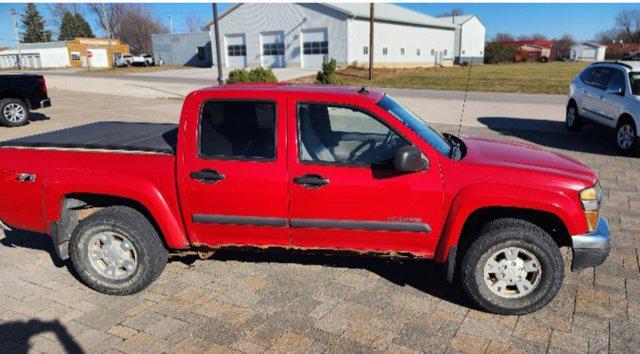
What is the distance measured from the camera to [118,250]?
3.99 metres

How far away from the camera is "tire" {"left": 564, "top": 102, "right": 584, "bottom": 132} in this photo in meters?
11.6

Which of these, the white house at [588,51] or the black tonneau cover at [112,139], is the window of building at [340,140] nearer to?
the black tonneau cover at [112,139]

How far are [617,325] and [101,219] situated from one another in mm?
4109

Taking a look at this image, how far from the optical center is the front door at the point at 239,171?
3680mm

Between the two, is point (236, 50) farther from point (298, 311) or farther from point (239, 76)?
point (298, 311)

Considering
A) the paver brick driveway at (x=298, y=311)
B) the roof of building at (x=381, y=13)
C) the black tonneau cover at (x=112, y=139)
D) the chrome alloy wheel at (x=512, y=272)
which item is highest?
the roof of building at (x=381, y=13)

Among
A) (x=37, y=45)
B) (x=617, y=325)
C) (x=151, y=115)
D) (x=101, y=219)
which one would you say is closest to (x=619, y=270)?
(x=617, y=325)

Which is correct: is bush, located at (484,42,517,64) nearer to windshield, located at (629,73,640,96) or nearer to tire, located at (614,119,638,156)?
windshield, located at (629,73,640,96)

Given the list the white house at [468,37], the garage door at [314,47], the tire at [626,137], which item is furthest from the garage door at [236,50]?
the tire at [626,137]

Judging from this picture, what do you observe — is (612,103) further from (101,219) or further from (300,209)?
(101,219)

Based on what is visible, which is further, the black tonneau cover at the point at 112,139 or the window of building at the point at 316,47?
the window of building at the point at 316,47

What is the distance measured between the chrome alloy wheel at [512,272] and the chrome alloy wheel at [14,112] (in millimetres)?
13440

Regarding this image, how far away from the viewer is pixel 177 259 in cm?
461

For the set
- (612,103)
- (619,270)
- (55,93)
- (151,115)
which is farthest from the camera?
(55,93)
